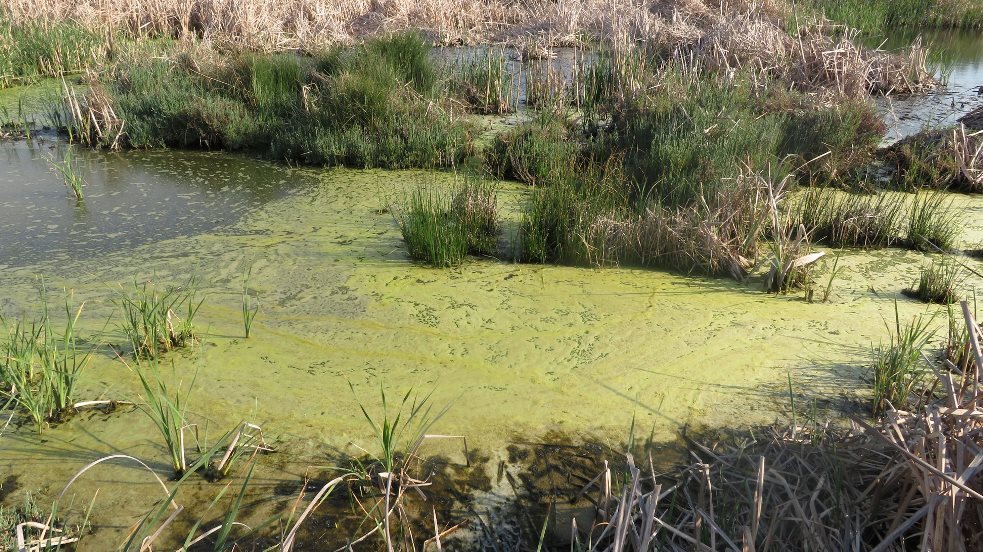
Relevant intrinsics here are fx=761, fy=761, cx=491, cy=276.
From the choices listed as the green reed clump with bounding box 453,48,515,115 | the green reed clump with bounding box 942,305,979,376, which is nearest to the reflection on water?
the green reed clump with bounding box 453,48,515,115

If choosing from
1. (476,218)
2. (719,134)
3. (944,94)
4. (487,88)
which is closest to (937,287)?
(719,134)

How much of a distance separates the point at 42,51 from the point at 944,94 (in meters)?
10.7

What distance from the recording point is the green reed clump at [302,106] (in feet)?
20.1

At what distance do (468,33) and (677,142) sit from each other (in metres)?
7.71

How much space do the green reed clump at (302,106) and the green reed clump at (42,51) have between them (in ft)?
6.02

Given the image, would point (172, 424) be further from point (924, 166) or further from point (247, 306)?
point (924, 166)

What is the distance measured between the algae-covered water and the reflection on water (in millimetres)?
2624

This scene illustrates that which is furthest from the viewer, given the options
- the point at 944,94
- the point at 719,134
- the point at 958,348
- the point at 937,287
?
the point at 944,94

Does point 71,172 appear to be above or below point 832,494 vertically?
above

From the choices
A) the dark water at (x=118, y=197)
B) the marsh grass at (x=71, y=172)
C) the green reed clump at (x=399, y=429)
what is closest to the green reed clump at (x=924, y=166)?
the green reed clump at (x=399, y=429)

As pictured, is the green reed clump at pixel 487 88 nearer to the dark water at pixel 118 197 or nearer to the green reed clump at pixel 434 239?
the dark water at pixel 118 197

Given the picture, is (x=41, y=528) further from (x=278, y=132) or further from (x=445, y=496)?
(x=278, y=132)

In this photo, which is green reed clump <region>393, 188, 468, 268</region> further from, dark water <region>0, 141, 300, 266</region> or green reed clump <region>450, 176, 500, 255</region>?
dark water <region>0, 141, 300, 266</region>

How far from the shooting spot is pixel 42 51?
8961mm
